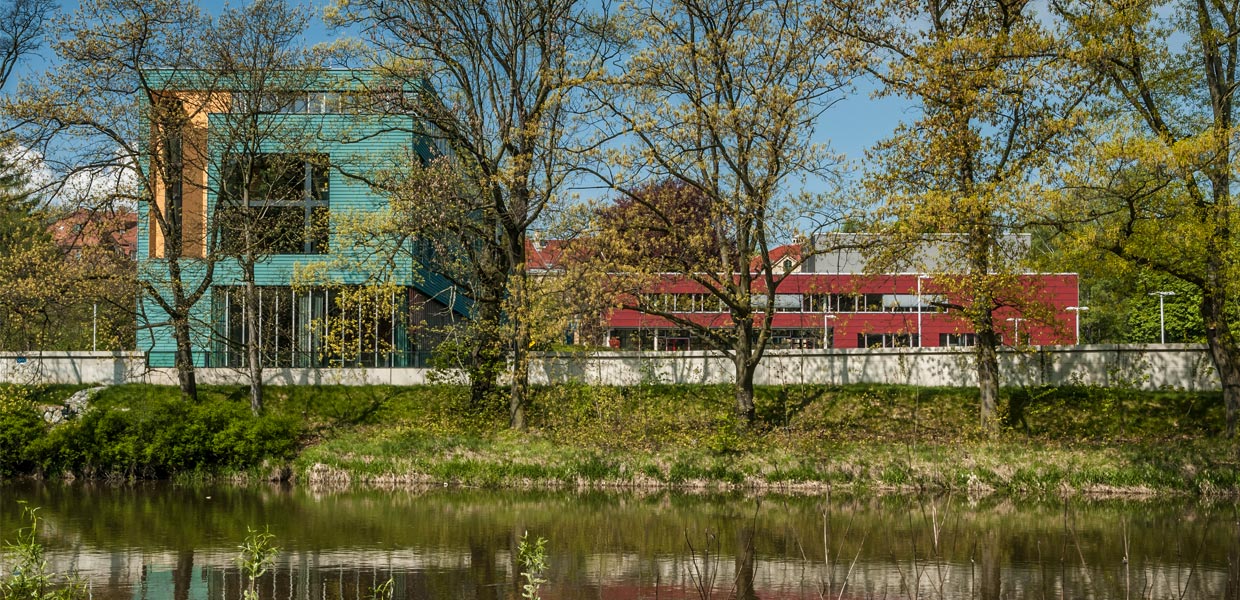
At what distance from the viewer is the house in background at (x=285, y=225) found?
32.6 m

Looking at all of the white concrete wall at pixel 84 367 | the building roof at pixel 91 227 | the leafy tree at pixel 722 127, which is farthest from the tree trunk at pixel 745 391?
the white concrete wall at pixel 84 367

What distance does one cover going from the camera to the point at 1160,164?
79.2 feet

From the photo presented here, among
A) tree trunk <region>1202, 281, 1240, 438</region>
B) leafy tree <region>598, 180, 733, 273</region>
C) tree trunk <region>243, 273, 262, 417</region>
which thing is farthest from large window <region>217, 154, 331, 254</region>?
tree trunk <region>1202, 281, 1240, 438</region>

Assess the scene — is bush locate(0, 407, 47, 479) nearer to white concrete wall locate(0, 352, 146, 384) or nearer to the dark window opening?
white concrete wall locate(0, 352, 146, 384)

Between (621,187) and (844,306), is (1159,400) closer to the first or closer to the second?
(621,187)

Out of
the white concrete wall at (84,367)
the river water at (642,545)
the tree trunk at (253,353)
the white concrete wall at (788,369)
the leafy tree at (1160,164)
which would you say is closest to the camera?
the river water at (642,545)

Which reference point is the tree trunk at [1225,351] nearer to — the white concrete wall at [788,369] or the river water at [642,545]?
the white concrete wall at [788,369]

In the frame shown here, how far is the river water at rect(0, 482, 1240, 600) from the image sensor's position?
44.9 ft

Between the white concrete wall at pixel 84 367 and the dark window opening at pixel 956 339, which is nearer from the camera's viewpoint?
the white concrete wall at pixel 84 367

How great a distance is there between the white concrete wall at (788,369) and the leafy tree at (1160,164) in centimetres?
306

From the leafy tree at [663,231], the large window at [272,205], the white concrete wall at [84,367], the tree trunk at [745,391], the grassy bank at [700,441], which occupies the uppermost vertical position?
the large window at [272,205]

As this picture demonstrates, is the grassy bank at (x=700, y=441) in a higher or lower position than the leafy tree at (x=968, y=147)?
lower

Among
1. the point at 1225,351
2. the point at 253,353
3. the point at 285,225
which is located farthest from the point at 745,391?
the point at 285,225

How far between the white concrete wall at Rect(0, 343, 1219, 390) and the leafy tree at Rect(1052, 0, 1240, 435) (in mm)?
3057
